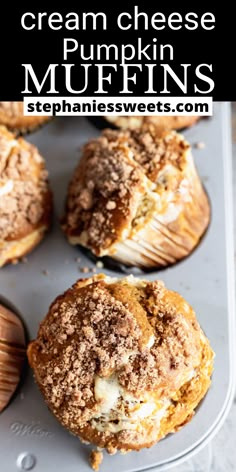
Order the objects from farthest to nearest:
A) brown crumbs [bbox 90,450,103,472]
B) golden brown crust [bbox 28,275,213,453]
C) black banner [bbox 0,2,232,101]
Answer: black banner [bbox 0,2,232,101] < brown crumbs [bbox 90,450,103,472] < golden brown crust [bbox 28,275,213,453]

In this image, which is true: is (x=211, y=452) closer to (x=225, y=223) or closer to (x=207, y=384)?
(x=207, y=384)

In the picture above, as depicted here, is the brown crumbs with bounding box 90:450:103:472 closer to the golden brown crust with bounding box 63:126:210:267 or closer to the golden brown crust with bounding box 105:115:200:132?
the golden brown crust with bounding box 63:126:210:267

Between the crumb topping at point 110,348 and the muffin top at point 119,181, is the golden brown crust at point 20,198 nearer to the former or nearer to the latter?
the muffin top at point 119,181

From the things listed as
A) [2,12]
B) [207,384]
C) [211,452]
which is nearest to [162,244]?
[207,384]

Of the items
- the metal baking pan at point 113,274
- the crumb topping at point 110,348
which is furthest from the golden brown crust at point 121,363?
the metal baking pan at point 113,274

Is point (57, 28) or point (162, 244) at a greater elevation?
point (57, 28)

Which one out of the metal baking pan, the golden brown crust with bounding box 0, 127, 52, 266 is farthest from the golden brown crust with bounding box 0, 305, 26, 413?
the golden brown crust with bounding box 0, 127, 52, 266
